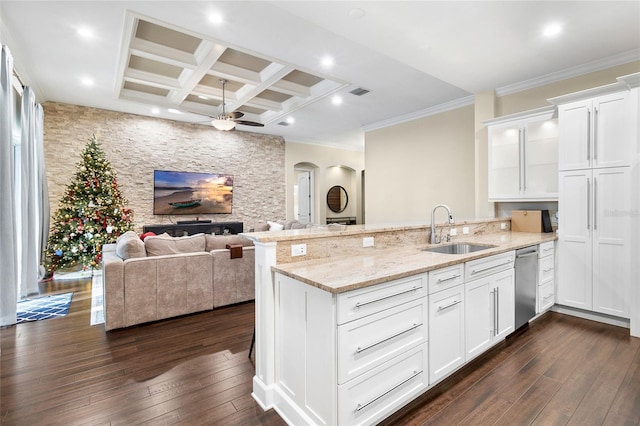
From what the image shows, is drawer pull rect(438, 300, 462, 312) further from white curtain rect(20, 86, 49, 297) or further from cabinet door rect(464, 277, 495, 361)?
white curtain rect(20, 86, 49, 297)

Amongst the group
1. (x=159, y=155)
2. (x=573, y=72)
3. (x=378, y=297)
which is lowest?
(x=378, y=297)

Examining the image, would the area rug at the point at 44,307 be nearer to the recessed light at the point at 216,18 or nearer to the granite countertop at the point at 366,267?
the granite countertop at the point at 366,267

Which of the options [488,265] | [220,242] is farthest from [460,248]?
[220,242]

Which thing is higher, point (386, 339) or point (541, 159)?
point (541, 159)

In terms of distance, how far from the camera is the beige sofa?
3.08 metres

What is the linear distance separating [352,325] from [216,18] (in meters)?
3.24

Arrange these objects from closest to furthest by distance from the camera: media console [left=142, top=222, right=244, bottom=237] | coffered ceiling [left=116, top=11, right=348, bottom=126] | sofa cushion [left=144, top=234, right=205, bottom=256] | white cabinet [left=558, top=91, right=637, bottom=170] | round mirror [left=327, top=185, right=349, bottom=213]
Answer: white cabinet [left=558, top=91, right=637, bottom=170] < sofa cushion [left=144, top=234, right=205, bottom=256] < coffered ceiling [left=116, top=11, right=348, bottom=126] < media console [left=142, top=222, right=244, bottom=237] < round mirror [left=327, top=185, right=349, bottom=213]

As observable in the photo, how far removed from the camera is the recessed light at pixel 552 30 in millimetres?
3014

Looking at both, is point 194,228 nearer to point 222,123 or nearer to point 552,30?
point 222,123

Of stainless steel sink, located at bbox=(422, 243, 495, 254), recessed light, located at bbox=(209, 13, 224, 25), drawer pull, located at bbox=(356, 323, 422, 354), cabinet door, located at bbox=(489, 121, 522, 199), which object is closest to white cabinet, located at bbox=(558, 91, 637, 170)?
cabinet door, located at bbox=(489, 121, 522, 199)

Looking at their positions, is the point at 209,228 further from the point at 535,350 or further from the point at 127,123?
the point at 535,350

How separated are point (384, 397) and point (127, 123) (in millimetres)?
7001

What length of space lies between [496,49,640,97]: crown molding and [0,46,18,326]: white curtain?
238 inches

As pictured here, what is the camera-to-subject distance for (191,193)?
281 inches
